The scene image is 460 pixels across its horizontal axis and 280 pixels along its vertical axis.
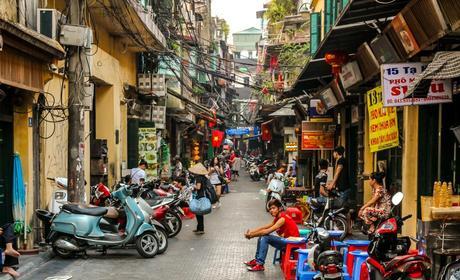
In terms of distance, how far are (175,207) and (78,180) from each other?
10.7ft

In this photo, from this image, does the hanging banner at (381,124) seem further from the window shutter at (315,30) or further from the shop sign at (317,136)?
the window shutter at (315,30)

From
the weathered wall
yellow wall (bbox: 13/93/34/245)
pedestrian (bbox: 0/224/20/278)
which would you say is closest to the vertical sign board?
yellow wall (bbox: 13/93/34/245)

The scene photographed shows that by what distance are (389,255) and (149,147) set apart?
49.0ft

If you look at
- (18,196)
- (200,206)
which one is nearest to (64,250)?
(18,196)

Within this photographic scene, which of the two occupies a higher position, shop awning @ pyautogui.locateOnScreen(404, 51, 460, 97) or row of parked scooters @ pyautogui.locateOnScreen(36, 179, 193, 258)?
shop awning @ pyautogui.locateOnScreen(404, 51, 460, 97)

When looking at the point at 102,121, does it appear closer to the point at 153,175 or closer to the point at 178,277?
the point at 153,175

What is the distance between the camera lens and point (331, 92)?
16562mm

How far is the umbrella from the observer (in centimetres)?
1076

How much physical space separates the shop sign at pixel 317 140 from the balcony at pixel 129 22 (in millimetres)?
5622

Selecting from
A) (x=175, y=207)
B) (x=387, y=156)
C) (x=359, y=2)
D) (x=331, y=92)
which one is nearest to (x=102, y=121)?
(x=175, y=207)

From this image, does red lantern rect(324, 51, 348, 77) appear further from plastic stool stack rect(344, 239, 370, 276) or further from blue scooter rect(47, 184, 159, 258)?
plastic stool stack rect(344, 239, 370, 276)

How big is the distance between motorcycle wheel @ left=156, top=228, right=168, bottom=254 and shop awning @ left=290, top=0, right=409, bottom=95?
486 centimetres

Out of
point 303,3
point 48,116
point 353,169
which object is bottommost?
point 353,169

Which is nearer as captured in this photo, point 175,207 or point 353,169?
point 175,207
